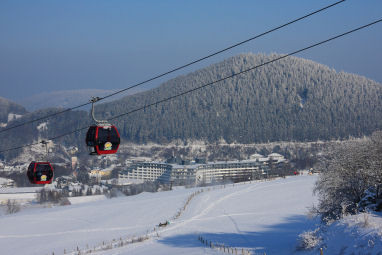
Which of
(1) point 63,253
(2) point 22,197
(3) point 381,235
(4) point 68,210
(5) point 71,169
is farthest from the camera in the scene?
Result: (5) point 71,169

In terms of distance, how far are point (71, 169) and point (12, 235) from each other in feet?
363

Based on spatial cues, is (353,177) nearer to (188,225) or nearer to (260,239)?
→ (260,239)

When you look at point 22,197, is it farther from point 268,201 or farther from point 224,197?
point 268,201

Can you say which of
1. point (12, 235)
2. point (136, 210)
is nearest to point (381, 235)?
point (12, 235)

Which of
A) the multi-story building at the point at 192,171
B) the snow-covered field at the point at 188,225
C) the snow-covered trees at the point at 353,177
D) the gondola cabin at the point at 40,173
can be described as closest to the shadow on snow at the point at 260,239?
the snow-covered field at the point at 188,225

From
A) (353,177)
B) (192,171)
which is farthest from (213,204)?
(192,171)

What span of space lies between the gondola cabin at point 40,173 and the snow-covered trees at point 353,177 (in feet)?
51.1

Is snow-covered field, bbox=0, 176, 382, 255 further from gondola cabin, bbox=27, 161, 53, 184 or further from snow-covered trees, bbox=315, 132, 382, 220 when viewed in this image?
gondola cabin, bbox=27, 161, 53, 184

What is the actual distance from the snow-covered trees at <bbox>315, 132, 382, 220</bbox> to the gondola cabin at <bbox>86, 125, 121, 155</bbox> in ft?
45.8

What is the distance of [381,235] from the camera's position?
63.3 feet

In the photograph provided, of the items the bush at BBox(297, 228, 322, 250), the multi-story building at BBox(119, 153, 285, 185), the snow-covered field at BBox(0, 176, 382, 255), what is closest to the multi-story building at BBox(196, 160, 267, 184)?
the multi-story building at BBox(119, 153, 285, 185)

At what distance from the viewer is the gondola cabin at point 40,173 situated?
27906 mm

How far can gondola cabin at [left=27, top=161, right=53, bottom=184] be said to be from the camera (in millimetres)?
27906

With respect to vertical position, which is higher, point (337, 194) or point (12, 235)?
point (337, 194)
